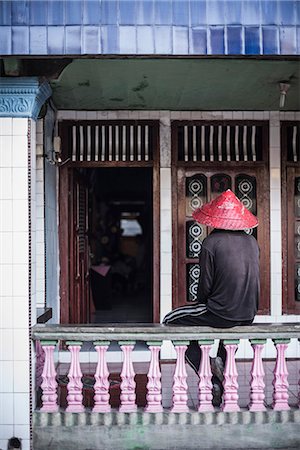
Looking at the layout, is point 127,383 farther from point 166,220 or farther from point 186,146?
point 186,146

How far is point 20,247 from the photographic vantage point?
5074mm

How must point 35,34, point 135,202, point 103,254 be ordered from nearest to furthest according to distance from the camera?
1. point 35,34
2. point 103,254
3. point 135,202

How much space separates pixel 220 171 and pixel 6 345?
3771mm

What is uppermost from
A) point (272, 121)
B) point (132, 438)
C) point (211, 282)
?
point (272, 121)

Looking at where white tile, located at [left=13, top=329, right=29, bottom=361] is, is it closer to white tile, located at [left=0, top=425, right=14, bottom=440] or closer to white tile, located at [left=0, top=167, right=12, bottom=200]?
white tile, located at [left=0, top=425, right=14, bottom=440]

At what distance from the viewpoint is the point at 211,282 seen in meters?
5.27

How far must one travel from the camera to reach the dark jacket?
5.20m

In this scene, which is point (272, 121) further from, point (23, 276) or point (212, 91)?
point (23, 276)

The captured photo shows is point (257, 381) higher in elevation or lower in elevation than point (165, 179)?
lower

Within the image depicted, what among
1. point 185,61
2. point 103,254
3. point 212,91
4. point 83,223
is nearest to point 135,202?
point 103,254

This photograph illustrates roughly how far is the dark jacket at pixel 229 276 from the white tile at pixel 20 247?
1.43 m

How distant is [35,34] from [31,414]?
A: 9.65 feet

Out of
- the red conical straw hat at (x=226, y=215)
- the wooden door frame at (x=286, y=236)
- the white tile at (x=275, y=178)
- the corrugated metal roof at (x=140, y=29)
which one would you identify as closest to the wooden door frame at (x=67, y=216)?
the white tile at (x=275, y=178)

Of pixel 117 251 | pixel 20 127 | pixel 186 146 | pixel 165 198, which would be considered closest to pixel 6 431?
pixel 20 127
